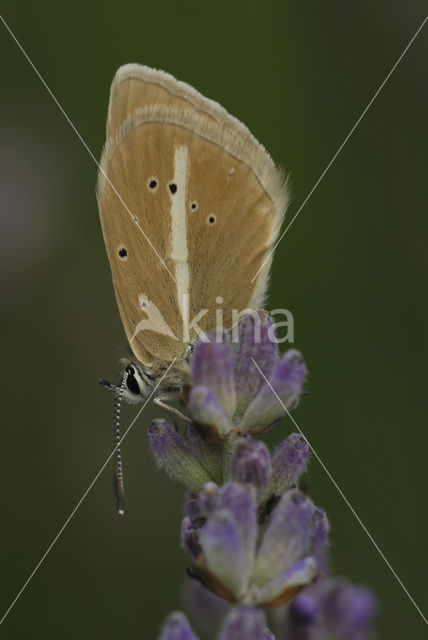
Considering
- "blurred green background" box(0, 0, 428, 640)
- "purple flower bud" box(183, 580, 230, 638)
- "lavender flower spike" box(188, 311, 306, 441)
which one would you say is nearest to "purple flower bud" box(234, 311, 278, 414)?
"lavender flower spike" box(188, 311, 306, 441)

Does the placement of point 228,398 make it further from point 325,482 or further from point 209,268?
point 325,482

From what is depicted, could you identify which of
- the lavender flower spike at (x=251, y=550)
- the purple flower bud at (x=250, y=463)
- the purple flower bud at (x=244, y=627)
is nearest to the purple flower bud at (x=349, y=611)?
the lavender flower spike at (x=251, y=550)

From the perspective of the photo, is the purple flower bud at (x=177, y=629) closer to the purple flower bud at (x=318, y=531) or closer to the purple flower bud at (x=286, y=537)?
the purple flower bud at (x=286, y=537)

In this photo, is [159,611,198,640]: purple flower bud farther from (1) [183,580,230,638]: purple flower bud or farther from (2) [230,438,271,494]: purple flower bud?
(1) [183,580,230,638]: purple flower bud

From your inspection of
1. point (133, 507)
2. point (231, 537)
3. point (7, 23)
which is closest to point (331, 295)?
point (133, 507)

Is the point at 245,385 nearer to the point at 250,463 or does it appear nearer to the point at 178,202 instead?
the point at 250,463

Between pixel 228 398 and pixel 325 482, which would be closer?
pixel 228 398
